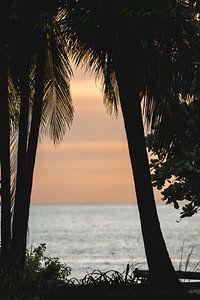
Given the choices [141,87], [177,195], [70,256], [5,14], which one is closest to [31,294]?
[177,195]

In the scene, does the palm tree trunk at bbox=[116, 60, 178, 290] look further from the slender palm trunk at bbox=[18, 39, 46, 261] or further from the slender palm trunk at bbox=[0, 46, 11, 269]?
the slender palm trunk at bbox=[0, 46, 11, 269]

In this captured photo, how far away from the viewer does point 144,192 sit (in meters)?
15.1

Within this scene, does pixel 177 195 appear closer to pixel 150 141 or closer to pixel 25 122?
pixel 150 141

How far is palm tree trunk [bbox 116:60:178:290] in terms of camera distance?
49.6 ft

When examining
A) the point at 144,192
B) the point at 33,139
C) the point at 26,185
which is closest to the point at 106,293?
the point at 144,192

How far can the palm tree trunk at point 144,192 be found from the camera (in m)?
15.1

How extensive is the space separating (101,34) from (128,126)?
1.83 meters

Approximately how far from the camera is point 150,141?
54.4ft

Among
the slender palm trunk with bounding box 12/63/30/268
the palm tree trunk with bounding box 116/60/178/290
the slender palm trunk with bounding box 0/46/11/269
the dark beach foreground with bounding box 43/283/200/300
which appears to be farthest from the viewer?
the slender palm trunk with bounding box 0/46/11/269

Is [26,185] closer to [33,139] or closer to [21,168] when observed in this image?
[21,168]

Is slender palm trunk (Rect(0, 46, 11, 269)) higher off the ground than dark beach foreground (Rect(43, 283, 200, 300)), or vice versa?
slender palm trunk (Rect(0, 46, 11, 269))

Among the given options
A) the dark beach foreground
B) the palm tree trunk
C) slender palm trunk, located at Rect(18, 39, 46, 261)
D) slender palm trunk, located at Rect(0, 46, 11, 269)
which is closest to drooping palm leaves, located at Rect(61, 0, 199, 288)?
the palm tree trunk

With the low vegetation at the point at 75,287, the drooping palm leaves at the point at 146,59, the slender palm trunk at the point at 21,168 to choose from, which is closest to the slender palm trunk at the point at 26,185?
the slender palm trunk at the point at 21,168

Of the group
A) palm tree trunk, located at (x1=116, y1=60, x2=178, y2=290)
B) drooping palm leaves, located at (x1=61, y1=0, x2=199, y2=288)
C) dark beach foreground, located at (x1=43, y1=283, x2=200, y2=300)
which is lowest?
dark beach foreground, located at (x1=43, y1=283, x2=200, y2=300)
